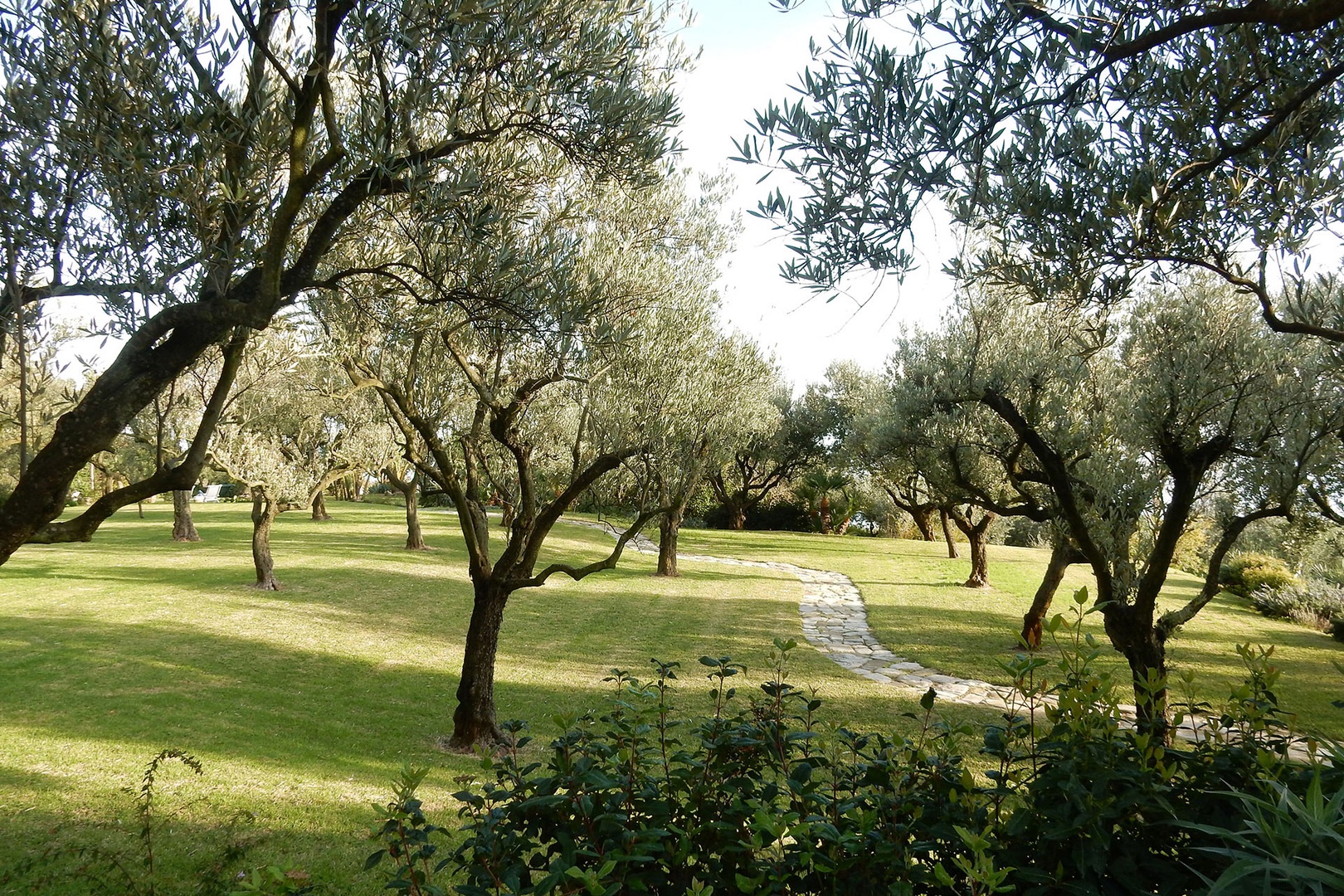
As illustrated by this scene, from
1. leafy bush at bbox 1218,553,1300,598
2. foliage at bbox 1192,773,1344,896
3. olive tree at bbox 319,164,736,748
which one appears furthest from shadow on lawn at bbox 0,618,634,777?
leafy bush at bbox 1218,553,1300,598

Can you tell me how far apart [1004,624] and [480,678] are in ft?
44.8

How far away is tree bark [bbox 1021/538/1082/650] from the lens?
1316 cm

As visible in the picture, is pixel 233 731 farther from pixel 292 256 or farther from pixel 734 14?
pixel 734 14

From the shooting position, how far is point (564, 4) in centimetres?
532

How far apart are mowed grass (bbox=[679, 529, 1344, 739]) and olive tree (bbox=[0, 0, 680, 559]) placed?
7.33 metres

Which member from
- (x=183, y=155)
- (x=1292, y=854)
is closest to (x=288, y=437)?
(x=183, y=155)

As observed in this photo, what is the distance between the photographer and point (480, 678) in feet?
31.4

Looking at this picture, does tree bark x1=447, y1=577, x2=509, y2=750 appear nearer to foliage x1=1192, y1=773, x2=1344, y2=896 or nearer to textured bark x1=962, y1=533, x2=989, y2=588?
foliage x1=1192, y1=773, x2=1344, y2=896

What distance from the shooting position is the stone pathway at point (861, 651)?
12.2 m

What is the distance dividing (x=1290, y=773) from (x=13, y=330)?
650cm

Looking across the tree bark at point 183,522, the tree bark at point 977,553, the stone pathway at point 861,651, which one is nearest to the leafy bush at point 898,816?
the stone pathway at point 861,651

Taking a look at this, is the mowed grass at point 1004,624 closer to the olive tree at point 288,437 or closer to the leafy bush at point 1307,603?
the leafy bush at point 1307,603

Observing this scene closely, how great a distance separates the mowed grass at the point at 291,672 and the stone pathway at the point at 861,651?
1.99 feet

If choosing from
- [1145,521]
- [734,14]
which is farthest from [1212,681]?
[734,14]
